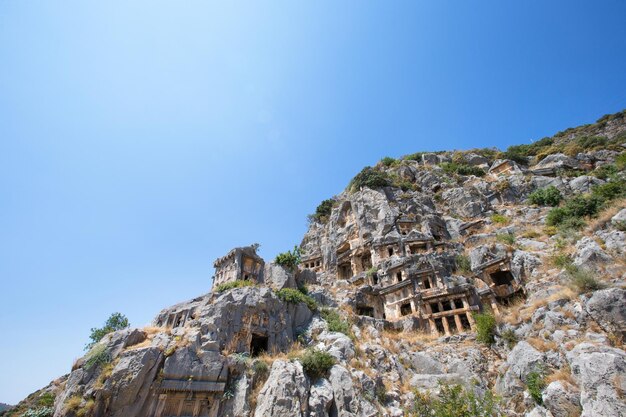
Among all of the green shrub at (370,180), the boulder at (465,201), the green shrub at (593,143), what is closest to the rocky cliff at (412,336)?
the boulder at (465,201)

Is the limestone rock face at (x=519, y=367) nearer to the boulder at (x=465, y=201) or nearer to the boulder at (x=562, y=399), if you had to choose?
the boulder at (x=562, y=399)

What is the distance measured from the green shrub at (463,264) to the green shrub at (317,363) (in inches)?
723

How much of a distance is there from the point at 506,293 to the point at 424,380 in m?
12.7

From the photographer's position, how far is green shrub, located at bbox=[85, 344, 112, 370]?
16.9 metres

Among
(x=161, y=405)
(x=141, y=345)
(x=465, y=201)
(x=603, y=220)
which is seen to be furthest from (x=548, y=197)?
(x=141, y=345)

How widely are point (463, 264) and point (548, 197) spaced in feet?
45.0

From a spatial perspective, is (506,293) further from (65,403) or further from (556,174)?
(65,403)

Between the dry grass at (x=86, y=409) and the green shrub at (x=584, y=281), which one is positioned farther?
the green shrub at (x=584, y=281)

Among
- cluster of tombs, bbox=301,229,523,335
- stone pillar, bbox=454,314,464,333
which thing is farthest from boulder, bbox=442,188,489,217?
stone pillar, bbox=454,314,464,333

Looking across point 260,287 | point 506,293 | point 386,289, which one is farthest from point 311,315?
point 506,293

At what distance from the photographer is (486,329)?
19.8 meters

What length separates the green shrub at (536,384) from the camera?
13070 mm

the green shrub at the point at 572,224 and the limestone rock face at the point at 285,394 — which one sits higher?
the green shrub at the point at 572,224

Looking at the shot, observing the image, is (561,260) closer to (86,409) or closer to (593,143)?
(86,409)
